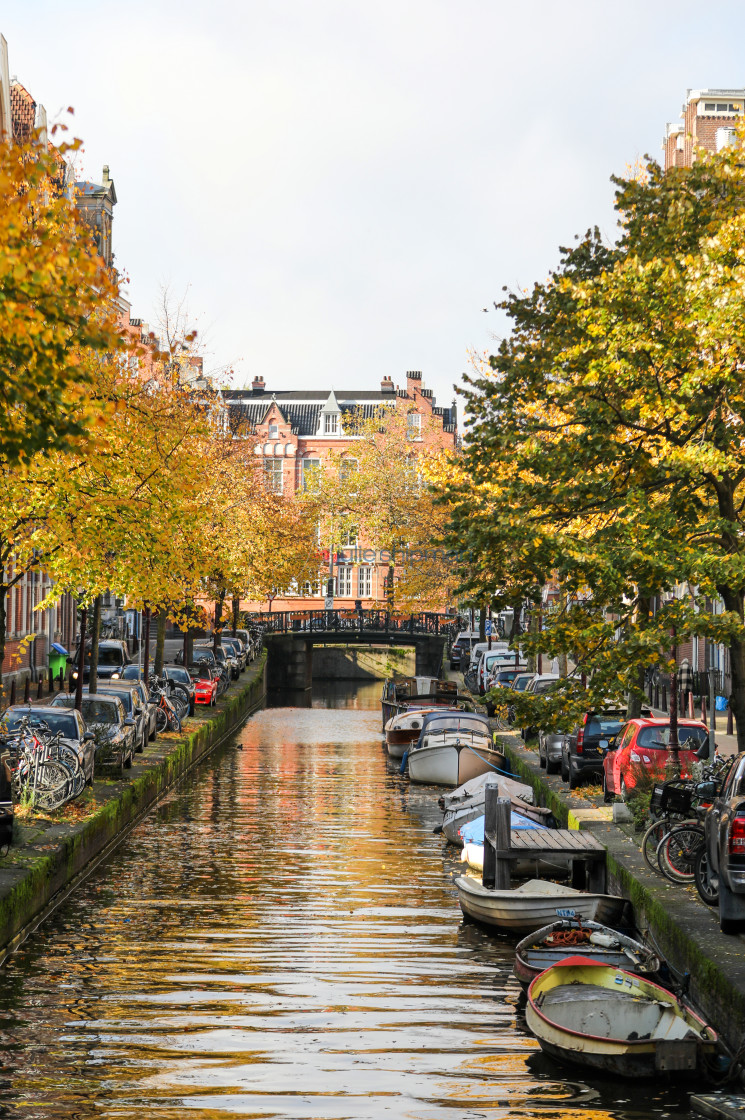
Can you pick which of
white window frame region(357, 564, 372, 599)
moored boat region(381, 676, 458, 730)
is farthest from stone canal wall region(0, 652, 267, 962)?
white window frame region(357, 564, 372, 599)

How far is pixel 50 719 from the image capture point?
26.2 m

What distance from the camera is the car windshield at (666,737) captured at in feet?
80.6

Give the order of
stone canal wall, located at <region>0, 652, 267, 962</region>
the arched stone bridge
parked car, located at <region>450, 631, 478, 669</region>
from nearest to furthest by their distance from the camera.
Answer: stone canal wall, located at <region>0, 652, 267, 962</region> → parked car, located at <region>450, 631, 478, 669</region> → the arched stone bridge

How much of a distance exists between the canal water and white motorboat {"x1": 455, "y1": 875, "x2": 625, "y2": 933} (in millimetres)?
339

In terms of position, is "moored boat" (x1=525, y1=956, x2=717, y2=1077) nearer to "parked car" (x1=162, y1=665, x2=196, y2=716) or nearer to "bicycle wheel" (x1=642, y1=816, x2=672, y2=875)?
"bicycle wheel" (x1=642, y1=816, x2=672, y2=875)

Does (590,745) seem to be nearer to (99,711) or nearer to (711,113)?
(99,711)

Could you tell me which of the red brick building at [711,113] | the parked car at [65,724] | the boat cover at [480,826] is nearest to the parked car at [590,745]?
the boat cover at [480,826]

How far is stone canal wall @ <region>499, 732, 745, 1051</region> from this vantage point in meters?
13.4

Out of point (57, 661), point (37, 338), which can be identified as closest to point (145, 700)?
point (57, 661)

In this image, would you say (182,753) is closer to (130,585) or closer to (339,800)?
(339,800)

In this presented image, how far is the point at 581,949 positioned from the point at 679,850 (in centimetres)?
359

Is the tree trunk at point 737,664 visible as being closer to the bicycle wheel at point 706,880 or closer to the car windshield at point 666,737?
the car windshield at point 666,737

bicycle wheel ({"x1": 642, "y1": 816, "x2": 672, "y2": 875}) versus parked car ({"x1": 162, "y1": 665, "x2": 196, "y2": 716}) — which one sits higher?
parked car ({"x1": 162, "y1": 665, "x2": 196, "y2": 716})

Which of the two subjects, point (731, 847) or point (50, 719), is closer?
point (731, 847)
